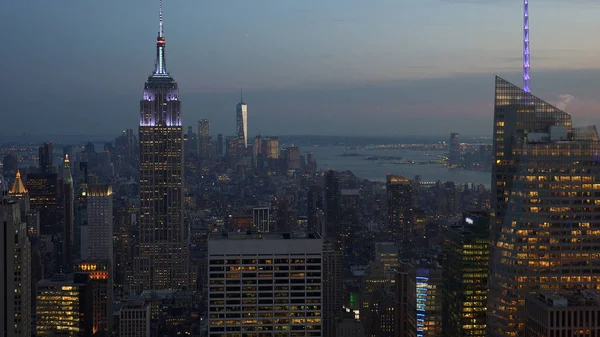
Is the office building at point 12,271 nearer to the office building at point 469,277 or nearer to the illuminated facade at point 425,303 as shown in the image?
the office building at point 469,277

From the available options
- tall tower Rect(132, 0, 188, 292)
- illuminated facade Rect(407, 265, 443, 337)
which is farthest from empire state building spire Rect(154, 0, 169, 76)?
illuminated facade Rect(407, 265, 443, 337)

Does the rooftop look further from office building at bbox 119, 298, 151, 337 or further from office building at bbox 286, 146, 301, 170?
office building at bbox 286, 146, 301, 170

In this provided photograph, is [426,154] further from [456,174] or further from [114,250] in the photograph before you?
[114,250]

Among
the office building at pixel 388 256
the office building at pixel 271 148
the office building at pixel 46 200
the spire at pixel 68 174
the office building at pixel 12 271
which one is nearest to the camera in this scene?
the office building at pixel 12 271

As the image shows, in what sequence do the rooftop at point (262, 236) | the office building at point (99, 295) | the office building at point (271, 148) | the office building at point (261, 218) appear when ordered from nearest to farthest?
the rooftop at point (262, 236)
the office building at point (99, 295)
the office building at point (271, 148)
the office building at point (261, 218)

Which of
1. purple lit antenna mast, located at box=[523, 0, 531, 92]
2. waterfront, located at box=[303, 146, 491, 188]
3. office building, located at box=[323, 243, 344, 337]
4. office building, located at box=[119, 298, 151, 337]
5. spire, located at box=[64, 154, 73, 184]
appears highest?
purple lit antenna mast, located at box=[523, 0, 531, 92]

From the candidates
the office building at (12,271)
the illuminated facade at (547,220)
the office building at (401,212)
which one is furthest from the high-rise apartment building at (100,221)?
the illuminated facade at (547,220)
